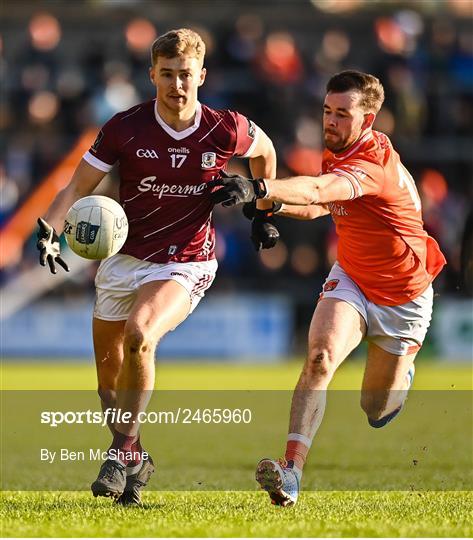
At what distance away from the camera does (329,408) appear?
13758mm

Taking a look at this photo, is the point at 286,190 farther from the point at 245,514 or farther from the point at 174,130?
the point at 245,514

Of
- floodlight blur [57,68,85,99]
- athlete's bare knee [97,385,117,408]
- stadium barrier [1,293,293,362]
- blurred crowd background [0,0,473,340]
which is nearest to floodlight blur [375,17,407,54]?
blurred crowd background [0,0,473,340]

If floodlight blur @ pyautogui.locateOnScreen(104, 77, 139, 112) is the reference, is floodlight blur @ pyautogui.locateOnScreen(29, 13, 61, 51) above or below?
above

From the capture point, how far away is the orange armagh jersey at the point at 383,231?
7.44m

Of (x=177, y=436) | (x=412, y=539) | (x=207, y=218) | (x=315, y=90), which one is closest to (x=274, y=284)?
(x=315, y=90)

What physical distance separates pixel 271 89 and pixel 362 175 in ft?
45.6

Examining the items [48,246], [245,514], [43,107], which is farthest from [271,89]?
[245,514]

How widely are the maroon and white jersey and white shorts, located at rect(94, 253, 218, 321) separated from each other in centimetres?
6

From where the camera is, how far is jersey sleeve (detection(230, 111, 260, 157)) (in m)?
7.59

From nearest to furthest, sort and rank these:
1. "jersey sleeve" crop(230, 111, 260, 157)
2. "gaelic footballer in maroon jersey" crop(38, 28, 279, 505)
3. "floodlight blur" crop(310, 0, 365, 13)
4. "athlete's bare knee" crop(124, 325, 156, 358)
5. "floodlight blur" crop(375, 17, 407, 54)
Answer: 1. "athlete's bare knee" crop(124, 325, 156, 358)
2. "gaelic footballer in maroon jersey" crop(38, 28, 279, 505)
3. "jersey sleeve" crop(230, 111, 260, 157)
4. "floodlight blur" crop(375, 17, 407, 54)
5. "floodlight blur" crop(310, 0, 365, 13)

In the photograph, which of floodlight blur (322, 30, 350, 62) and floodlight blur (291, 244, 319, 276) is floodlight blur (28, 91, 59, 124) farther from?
floodlight blur (322, 30, 350, 62)

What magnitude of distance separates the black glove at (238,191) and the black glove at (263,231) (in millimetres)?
976

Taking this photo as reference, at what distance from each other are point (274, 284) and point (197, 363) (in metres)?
1.85

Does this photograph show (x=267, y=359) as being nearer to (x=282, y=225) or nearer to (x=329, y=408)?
(x=282, y=225)
